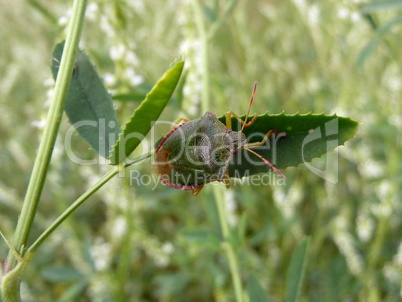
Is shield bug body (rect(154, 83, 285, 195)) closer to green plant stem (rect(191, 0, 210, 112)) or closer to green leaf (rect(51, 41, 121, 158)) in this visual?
green leaf (rect(51, 41, 121, 158))

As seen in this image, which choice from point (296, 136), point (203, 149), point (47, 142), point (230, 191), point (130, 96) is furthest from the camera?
point (230, 191)

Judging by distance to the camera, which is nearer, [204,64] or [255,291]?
[255,291]

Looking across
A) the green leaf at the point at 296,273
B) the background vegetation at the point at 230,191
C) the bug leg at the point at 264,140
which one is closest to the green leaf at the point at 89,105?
the bug leg at the point at 264,140

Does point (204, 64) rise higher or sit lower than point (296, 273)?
higher

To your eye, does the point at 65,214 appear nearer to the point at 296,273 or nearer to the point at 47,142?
the point at 47,142

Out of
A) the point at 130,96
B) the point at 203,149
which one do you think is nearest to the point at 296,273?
the point at 203,149

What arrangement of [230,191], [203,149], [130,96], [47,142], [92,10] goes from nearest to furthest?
[47,142], [203,149], [130,96], [92,10], [230,191]

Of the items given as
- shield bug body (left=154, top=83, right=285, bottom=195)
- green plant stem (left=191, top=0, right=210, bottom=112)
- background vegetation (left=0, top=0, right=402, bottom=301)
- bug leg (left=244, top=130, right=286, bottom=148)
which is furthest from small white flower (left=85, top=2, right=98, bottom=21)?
bug leg (left=244, top=130, right=286, bottom=148)
